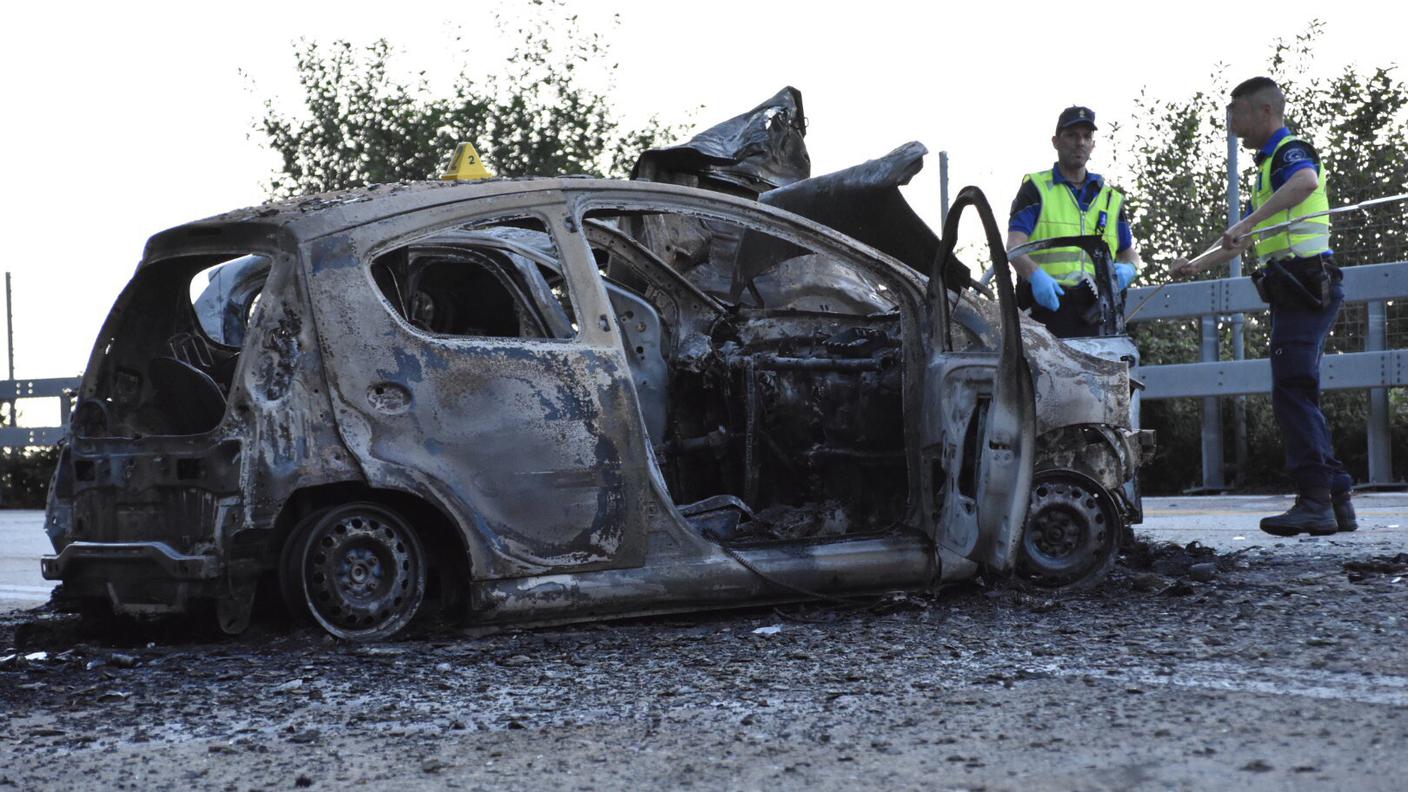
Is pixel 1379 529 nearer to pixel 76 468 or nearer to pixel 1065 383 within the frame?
pixel 1065 383

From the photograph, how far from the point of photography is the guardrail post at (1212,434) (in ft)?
45.8

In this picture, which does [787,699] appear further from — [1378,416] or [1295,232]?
[1378,416]

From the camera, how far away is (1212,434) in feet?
46.1

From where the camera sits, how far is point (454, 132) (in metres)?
27.4

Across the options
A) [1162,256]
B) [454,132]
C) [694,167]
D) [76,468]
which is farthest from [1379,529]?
[454,132]

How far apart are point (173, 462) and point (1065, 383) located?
2.92 metres

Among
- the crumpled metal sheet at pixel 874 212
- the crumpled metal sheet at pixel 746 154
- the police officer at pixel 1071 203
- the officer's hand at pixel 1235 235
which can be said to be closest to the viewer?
the crumpled metal sheet at pixel 874 212

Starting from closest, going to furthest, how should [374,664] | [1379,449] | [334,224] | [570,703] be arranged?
[570,703] < [374,664] < [334,224] < [1379,449]

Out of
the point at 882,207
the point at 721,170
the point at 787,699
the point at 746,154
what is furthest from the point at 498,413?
the point at 746,154

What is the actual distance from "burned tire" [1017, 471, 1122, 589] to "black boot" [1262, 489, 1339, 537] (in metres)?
1.67

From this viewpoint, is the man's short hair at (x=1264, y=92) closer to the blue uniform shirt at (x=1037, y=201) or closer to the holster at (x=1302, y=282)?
the holster at (x=1302, y=282)

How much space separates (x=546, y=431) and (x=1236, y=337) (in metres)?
12.1

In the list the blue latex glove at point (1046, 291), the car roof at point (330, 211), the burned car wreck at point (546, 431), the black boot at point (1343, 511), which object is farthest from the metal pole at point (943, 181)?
the car roof at point (330, 211)

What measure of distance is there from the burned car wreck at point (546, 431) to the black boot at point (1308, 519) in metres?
1.28
